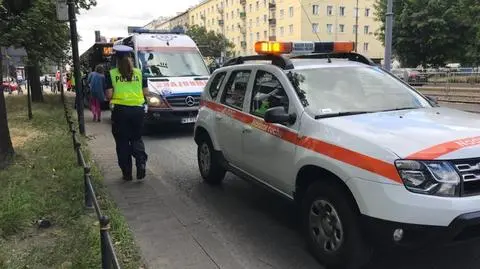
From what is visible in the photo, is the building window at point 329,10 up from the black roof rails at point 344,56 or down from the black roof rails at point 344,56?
up

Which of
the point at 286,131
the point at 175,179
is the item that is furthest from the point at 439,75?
the point at 286,131

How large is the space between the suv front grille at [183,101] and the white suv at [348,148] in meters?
5.15

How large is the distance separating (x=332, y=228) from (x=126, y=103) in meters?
3.88

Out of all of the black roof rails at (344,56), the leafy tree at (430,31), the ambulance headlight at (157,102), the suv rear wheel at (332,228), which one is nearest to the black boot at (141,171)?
the black roof rails at (344,56)

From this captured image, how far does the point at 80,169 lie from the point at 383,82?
13.9 ft

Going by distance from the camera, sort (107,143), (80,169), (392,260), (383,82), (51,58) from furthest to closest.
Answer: (51,58) → (107,143) → (80,169) → (383,82) → (392,260)

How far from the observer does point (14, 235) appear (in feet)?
15.6

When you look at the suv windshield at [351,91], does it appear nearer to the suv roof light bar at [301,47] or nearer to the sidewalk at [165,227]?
the suv roof light bar at [301,47]

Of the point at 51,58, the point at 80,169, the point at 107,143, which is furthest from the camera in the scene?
the point at 51,58

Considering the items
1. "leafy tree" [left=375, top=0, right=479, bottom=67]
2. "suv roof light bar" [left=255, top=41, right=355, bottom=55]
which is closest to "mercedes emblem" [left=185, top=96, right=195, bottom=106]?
"suv roof light bar" [left=255, top=41, right=355, bottom=55]

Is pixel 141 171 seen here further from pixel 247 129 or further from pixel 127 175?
pixel 247 129

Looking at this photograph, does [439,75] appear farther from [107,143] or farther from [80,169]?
[80,169]

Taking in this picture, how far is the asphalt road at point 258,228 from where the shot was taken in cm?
422

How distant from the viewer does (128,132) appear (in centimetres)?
707
